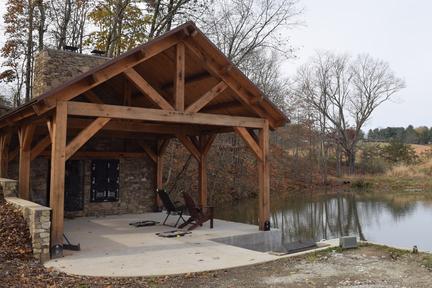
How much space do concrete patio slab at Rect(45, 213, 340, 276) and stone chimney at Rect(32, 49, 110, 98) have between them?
12.8 ft

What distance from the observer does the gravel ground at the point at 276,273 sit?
16.3 feet

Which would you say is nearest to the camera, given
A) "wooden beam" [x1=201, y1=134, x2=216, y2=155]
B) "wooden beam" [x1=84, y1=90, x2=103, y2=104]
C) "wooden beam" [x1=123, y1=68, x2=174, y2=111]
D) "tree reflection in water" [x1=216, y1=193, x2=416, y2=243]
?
"wooden beam" [x1=123, y1=68, x2=174, y2=111]

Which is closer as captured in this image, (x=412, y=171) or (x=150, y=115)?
(x=150, y=115)

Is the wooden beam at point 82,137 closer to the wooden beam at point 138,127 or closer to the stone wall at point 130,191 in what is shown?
the wooden beam at point 138,127

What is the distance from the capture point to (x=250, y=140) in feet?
28.9

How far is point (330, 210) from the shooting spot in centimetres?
1783

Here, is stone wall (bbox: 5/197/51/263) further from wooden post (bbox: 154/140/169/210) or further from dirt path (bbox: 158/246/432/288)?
wooden post (bbox: 154/140/169/210)

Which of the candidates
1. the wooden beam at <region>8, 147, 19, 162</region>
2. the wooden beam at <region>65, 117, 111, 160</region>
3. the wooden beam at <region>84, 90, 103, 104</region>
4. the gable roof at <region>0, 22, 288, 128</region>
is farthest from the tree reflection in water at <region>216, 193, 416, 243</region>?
the wooden beam at <region>8, 147, 19, 162</region>

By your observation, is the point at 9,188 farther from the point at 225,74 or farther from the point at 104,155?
the point at 225,74

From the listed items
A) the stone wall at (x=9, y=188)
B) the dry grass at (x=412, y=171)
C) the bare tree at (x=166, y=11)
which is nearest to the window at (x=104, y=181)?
the stone wall at (x=9, y=188)

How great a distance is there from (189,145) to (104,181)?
2.63 m

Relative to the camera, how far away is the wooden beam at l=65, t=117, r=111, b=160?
648cm

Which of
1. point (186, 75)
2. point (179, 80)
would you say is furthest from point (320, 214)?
point (179, 80)

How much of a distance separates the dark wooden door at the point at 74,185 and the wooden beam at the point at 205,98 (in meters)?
4.76
